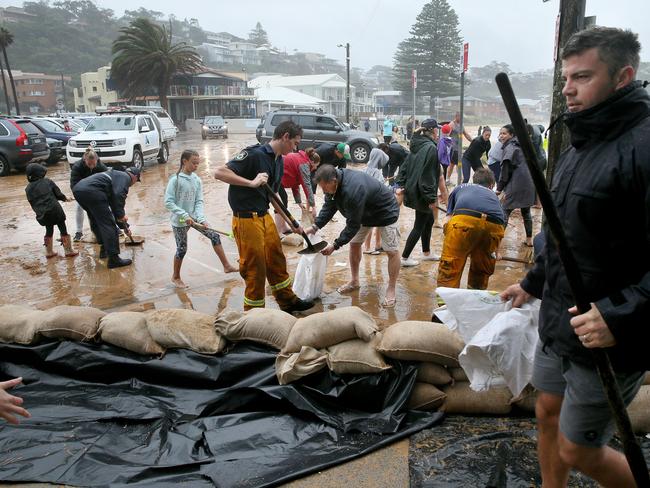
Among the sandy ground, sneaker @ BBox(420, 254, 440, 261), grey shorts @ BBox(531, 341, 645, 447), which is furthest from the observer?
sneaker @ BBox(420, 254, 440, 261)

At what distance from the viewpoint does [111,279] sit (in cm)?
595

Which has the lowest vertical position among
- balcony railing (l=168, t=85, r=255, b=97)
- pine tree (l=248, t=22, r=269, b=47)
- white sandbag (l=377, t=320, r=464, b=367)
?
white sandbag (l=377, t=320, r=464, b=367)

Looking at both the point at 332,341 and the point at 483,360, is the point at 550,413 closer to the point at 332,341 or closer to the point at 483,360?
the point at 483,360

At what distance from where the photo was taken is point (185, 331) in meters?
3.35

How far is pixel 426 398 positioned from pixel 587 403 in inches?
51.7

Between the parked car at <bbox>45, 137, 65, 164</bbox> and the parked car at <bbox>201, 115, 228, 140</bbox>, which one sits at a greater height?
the parked car at <bbox>201, 115, 228, 140</bbox>

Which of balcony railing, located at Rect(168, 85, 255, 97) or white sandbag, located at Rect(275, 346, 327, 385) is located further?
balcony railing, located at Rect(168, 85, 255, 97)

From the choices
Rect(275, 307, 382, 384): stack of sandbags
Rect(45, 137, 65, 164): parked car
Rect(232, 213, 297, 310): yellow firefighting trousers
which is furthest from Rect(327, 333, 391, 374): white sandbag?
Rect(45, 137, 65, 164): parked car

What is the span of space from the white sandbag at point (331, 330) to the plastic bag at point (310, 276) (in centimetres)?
176

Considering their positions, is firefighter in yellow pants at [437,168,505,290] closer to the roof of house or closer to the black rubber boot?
the black rubber boot

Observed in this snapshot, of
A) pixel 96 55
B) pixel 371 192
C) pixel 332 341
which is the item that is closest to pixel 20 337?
pixel 332 341

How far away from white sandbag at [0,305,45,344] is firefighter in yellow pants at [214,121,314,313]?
1.57 meters

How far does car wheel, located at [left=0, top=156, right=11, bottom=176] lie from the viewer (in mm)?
14336

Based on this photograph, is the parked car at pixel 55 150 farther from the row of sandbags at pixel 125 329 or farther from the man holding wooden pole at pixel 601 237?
the man holding wooden pole at pixel 601 237
